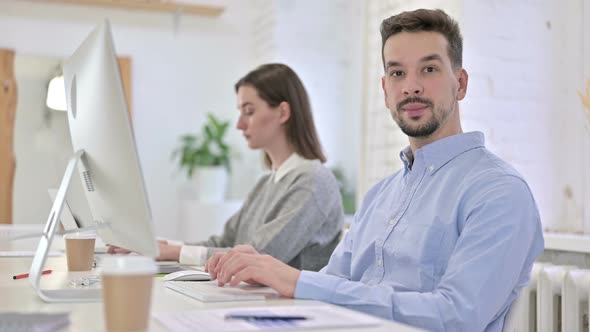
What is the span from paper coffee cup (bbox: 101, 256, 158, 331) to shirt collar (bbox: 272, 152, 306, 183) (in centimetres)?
151

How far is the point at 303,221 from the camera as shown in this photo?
6.97 ft

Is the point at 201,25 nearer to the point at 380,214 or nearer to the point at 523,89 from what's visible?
the point at 523,89

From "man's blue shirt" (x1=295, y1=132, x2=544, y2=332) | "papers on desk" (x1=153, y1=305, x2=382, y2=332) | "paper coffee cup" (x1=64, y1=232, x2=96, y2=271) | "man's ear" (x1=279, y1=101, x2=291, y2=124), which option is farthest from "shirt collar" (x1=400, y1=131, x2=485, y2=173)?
"man's ear" (x1=279, y1=101, x2=291, y2=124)

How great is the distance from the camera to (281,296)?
4.19 feet

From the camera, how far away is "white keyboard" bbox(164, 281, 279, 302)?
1.21 metres

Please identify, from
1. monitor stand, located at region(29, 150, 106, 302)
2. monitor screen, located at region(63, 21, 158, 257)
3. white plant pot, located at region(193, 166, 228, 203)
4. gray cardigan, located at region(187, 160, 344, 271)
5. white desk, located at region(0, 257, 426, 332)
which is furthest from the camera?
white plant pot, located at region(193, 166, 228, 203)

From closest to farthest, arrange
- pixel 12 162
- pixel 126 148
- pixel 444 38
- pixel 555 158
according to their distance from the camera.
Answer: pixel 126 148 < pixel 444 38 < pixel 555 158 < pixel 12 162

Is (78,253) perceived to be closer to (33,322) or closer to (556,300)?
(33,322)

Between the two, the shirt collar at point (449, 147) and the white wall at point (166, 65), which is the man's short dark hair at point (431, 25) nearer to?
the shirt collar at point (449, 147)

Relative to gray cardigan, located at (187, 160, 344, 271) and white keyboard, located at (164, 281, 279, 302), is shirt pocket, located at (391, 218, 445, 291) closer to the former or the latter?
white keyboard, located at (164, 281, 279, 302)

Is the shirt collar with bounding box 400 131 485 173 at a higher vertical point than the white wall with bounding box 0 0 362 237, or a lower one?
lower

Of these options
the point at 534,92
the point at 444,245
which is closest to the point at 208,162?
the point at 534,92

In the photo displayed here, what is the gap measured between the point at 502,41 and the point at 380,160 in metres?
0.78

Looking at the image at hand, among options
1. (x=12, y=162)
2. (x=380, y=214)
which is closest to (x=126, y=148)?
(x=380, y=214)
